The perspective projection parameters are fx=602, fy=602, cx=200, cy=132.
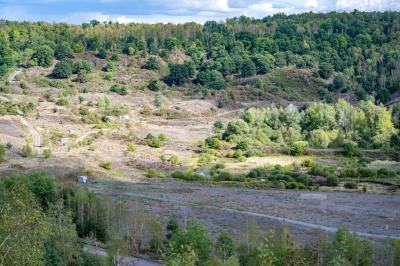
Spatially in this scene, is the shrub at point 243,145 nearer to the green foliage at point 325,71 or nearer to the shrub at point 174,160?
the shrub at point 174,160

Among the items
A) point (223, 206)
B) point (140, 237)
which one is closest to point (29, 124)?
point (223, 206)

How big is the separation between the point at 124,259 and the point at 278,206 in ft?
76.0

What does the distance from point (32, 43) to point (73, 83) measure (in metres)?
31.5

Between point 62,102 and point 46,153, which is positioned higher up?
point 62,102

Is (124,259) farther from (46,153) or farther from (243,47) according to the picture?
(243,47)

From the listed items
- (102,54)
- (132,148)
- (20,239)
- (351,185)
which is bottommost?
(351,185)

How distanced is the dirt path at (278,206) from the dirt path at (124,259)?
12160 mm

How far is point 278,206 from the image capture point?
183ft

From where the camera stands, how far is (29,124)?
318 ft

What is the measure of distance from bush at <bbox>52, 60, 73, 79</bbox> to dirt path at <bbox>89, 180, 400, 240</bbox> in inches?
3184

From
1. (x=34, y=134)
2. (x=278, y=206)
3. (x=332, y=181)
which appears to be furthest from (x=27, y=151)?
(x=332, y=181)

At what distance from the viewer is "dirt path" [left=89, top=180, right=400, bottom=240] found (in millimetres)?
49656

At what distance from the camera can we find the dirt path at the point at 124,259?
35.4m

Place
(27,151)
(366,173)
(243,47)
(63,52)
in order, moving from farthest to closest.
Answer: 1. (243,47)
2. (63,52)
3. (27,151)
4. (366,173)
